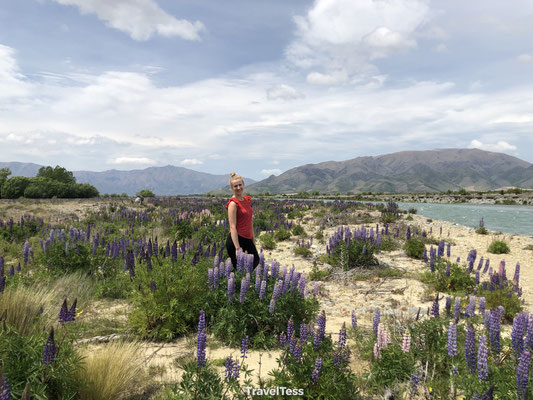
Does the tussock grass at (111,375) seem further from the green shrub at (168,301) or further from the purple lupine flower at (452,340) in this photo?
the purple lupine flower at (452,340)

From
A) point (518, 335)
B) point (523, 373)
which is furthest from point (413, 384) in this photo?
point (518, 335)

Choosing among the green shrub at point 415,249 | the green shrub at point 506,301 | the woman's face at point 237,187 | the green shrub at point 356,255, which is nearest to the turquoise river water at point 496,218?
the green shrub at point 415,249

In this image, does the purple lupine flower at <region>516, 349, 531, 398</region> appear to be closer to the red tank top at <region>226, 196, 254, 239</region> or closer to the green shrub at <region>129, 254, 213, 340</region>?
the green shrub at <region>129, 254, 213, 340</region>

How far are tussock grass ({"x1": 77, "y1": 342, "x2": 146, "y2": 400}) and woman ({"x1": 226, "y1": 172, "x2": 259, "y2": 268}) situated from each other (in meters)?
2.90

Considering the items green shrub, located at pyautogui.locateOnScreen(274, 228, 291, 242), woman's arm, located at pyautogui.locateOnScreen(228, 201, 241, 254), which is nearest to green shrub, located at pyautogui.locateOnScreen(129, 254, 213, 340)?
woman's arm, located at pyautogui.locateOnScreen(228, 201, 241, 254)

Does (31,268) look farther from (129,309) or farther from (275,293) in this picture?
(275,293)

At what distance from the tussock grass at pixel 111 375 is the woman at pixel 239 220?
290 centimetres

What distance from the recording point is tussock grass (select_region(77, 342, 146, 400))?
3064mm

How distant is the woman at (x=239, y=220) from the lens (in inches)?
242

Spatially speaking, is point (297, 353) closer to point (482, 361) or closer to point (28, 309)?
point (482, 361)

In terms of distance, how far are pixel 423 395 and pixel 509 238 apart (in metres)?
16.2

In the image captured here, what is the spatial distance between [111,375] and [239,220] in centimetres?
369

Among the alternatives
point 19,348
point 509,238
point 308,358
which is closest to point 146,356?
point 19,348

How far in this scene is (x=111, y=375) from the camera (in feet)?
10.4
